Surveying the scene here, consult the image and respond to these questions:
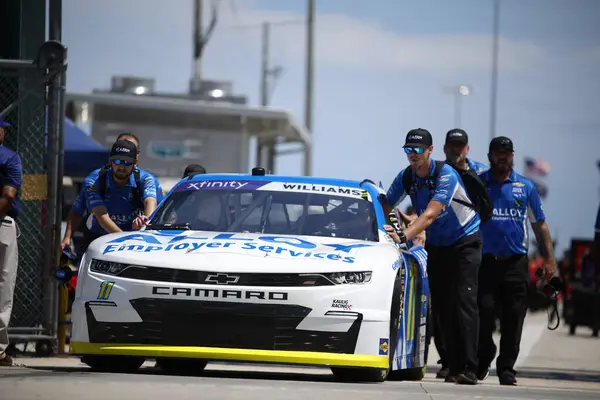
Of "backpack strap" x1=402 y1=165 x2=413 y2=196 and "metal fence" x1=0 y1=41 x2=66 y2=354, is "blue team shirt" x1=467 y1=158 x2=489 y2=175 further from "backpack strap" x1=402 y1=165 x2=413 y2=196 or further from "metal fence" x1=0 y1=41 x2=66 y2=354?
"metal fence" x1=0 y1=41 x2=66 y2=354

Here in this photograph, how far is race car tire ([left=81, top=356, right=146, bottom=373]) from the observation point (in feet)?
31.9

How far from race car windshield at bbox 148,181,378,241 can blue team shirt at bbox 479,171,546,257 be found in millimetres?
1892

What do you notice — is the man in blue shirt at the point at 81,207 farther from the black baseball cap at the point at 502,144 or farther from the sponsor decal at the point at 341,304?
the sponsor decal at the point at 341,304

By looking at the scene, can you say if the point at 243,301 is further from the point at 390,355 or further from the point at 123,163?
the point at 123,163

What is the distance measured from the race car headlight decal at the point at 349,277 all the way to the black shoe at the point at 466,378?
6.48 ft

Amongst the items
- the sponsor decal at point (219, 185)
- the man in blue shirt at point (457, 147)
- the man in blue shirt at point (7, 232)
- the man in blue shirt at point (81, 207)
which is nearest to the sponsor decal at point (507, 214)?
the man in blue shirt at point (457, 147)

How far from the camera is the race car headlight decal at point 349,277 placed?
9102 mm

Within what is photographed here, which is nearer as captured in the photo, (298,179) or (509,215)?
(298,179)

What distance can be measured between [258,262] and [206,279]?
13.3 inches

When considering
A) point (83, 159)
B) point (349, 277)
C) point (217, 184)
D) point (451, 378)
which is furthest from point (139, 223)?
point (83, 159)

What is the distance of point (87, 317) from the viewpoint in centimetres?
935

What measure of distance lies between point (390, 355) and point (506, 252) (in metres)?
2.89

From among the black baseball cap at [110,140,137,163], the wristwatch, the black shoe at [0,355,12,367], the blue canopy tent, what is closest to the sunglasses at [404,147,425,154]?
the wristwatch

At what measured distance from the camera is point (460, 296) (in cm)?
1085
